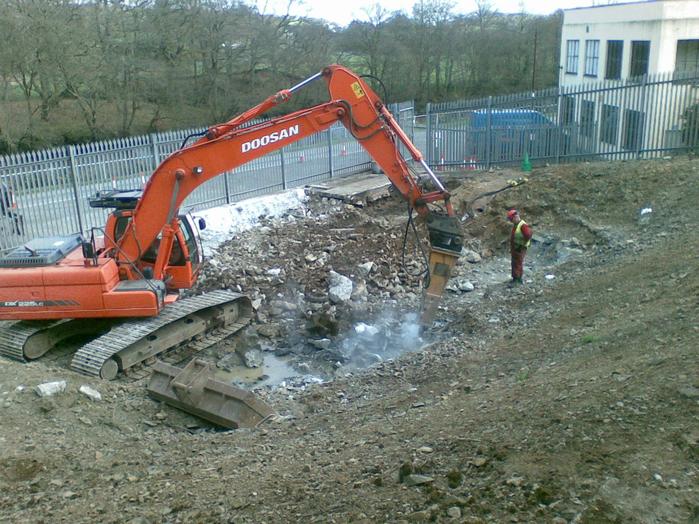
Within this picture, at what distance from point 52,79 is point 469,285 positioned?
2333 centimetres

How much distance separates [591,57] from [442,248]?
29.2m

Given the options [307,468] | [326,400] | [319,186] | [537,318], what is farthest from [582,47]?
[307,468]

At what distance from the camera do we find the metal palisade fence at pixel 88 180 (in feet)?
42.5

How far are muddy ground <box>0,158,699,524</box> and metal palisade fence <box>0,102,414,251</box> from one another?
2915 mm

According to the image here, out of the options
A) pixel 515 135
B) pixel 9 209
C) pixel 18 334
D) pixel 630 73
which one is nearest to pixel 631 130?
pixel 515 135

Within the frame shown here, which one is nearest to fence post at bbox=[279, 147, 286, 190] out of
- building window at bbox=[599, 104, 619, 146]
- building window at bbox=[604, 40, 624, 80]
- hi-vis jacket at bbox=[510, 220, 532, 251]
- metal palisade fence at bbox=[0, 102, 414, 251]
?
metal palisade fence at bbox=[0, 102, 414, 251]

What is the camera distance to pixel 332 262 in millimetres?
12891

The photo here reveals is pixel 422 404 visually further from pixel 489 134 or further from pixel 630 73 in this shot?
pixel 630 73

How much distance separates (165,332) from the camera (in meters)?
9.41

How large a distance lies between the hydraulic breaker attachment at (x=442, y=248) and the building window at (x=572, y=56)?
1198 inches

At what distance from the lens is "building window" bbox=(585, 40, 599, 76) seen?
3334 cm

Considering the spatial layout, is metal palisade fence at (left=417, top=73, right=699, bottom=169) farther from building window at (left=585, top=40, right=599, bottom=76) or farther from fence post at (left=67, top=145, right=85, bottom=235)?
building window at (left=585, top=40, right=599, bottom=76)

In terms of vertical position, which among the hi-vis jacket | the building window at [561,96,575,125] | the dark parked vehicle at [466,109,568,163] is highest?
the building window at [561,96,575,125]

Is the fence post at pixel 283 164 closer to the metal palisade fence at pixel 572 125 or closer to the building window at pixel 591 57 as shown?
the metal palisade fence at pixel 572 125
